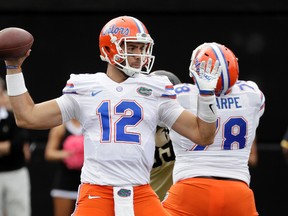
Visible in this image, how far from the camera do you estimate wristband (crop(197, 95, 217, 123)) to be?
15.3 feet

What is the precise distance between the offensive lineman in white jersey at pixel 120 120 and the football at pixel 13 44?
2.0 inches

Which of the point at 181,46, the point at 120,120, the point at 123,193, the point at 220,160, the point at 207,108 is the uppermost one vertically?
the point at 207,108

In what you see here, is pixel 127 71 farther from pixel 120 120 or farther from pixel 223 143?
pixel 223 143

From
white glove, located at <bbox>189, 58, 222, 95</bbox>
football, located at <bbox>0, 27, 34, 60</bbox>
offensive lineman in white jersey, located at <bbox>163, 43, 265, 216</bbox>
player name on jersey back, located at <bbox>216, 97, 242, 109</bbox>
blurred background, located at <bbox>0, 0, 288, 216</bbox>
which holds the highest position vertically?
football, located at <bbox>0, 27, 34, 60</bbox>

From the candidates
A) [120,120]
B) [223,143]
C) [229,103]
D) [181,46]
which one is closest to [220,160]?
[223,143]

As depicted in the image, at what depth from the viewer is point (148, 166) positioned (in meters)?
4.79

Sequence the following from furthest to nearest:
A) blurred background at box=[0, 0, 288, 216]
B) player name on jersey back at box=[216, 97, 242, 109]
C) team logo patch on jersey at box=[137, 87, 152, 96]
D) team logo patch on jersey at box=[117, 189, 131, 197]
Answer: blurred background at box=[0, 0, 288, 216]
player name on jersey back at box=[216, 97, 242, 109]
team logo patch on jersey at box=[137, 87, 152, 96]
team logo patch on jersey at box=[117, 189, 131, 197]

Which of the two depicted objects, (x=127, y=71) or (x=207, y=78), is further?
(x=127, y=71)

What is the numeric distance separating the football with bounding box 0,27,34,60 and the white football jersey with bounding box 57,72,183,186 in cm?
32

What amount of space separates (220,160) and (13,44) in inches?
58.8

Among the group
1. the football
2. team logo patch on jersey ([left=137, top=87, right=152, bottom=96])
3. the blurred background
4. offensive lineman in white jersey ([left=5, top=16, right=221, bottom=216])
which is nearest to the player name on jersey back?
offensive lineman in white jersey ([left=5, top=16, right=221, bottom=216])

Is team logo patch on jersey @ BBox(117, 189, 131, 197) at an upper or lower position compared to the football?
lower

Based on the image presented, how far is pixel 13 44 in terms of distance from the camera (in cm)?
472

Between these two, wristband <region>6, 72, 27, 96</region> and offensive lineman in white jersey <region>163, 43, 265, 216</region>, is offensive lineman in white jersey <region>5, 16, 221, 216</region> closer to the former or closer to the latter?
wristband <region>6, 72, 27, 96</region>
